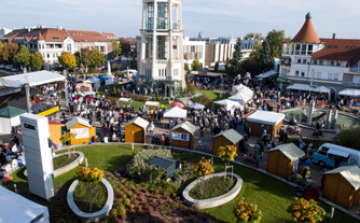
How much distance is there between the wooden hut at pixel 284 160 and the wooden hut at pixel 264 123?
5913mm

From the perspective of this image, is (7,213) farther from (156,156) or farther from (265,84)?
(265,84)

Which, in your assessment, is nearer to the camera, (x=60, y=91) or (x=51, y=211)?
(x=51, y=211)

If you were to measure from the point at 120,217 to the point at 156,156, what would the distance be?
5.13 m

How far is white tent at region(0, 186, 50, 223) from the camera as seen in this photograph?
9.05m

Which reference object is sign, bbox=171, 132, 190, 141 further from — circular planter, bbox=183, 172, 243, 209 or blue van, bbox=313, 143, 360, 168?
blue van, bbox=313, 143, 360, 168

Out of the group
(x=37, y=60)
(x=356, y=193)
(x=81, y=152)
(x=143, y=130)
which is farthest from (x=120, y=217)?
(x=37, y=60)

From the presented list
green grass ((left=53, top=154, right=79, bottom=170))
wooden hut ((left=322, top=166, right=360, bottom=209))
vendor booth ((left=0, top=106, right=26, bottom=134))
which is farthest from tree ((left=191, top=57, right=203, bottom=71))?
wooden hut ((left=322, top=166, right=360, bottom=209))

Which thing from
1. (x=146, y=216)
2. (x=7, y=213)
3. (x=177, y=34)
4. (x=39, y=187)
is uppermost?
(x=177, y=34)

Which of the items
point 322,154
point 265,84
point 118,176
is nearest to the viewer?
point 118,176

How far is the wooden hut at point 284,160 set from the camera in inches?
598

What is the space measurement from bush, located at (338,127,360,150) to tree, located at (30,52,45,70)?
60647mm

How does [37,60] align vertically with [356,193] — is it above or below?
above

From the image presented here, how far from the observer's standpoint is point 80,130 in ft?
64.5

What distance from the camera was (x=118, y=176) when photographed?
1522 cm
